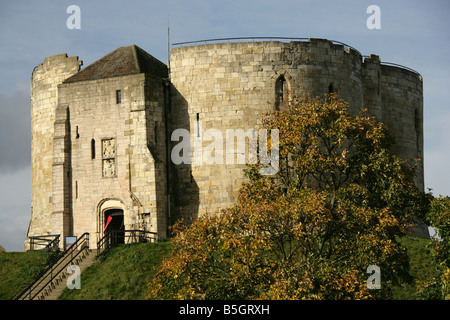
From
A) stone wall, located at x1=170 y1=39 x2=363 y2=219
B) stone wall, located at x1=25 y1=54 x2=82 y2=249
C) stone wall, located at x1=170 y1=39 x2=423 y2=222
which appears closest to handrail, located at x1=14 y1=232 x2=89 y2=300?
stone wall, located at x1=170 y1=39 x2=423 y2=222

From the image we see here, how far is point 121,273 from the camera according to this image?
42.0 m

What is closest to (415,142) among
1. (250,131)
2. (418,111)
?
(418,111)

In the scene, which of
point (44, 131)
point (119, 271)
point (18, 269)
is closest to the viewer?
point (119, 271)

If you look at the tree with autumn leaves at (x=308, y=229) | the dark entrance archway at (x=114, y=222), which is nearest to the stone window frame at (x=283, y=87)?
the dark entrance archway at (x=114, y=222)

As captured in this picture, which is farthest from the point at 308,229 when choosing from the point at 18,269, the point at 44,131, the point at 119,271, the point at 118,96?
the point at 44,131

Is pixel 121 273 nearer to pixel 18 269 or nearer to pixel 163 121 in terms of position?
pixel 18 269

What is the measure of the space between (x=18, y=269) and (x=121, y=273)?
603 cm

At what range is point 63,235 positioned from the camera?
49250mm

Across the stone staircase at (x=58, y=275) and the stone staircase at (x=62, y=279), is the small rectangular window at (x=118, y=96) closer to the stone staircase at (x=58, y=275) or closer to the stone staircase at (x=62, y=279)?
the stone staircase at (x=58, y=275)

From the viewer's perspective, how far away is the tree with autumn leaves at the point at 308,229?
101ft

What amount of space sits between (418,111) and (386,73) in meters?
4.32

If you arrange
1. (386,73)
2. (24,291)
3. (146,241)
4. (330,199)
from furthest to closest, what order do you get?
1. (386,73)
2. (146,241)
3. (24,291)
4. (330,199)

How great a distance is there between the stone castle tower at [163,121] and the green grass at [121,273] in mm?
3551
